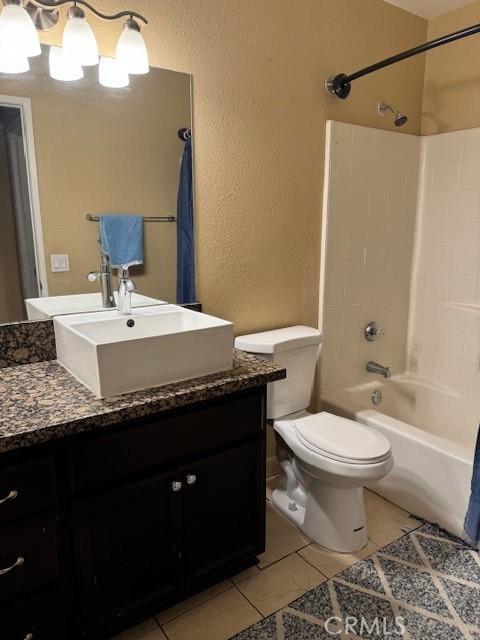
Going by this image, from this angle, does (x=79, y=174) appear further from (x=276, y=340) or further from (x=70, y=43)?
(x=276, y=340)

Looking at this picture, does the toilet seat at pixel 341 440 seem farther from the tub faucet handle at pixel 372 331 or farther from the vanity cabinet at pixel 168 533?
the tub faucet handle at pixel 372 331

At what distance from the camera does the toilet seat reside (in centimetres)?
172

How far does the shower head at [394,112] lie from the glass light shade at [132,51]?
1338 mm

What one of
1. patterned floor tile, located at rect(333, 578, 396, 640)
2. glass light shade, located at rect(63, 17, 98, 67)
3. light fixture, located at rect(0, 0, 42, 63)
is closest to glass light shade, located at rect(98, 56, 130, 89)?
glass light shade, located at rect(63, 17, 98, 67)

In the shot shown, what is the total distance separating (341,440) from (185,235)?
107cm

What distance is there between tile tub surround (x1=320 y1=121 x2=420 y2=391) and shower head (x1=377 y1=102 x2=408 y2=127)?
0.11 m

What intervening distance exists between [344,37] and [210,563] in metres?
2.44

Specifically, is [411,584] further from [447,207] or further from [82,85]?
[82,85]

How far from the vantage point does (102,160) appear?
168 cm

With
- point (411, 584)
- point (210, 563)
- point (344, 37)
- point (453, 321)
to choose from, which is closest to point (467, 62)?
point (344, 37)

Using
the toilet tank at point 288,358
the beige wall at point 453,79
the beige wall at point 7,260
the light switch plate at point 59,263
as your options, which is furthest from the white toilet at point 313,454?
the beige wall at point 453,79

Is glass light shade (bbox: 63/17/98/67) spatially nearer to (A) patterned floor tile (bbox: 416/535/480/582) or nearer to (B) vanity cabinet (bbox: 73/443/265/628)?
(B) vanity cabinet (bbox: 73/443/265/628)

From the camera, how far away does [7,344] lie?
1.57 meters

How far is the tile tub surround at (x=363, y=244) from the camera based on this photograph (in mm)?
2363
